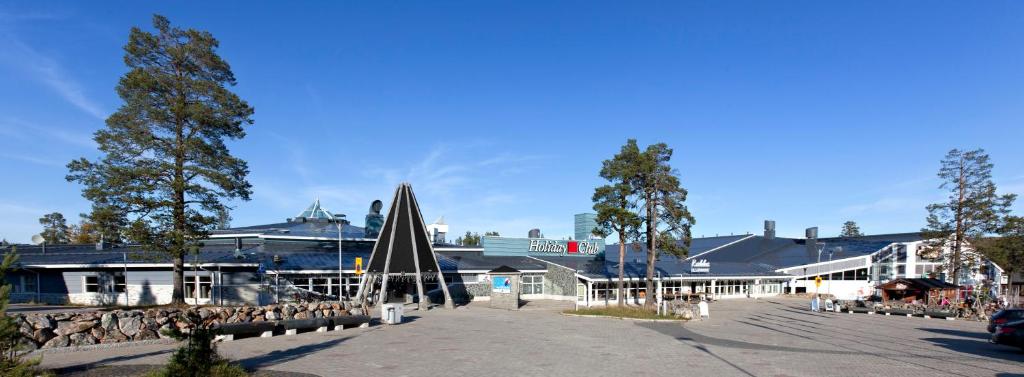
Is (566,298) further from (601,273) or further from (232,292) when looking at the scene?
(232,292)

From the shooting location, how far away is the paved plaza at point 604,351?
1611 cm

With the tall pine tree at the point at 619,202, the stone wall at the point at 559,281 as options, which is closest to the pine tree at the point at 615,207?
the tall pine tree at the point at 619,202

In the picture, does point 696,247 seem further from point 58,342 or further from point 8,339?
point 8,339

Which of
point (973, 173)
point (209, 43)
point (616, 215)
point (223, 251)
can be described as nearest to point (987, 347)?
point (616, 215)

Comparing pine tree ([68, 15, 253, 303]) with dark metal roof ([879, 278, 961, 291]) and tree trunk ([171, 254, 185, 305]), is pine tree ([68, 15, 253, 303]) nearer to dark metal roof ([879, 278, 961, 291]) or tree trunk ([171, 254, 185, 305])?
tree trunk ([171, 254, 185, 305])

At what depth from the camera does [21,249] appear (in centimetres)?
5547

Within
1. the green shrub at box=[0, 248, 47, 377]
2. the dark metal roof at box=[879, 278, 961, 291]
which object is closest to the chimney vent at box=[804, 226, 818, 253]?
the dark metal roof at box=[879, 278, 961, 291]

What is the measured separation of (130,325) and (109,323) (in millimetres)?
641

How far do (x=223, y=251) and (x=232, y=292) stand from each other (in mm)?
5977

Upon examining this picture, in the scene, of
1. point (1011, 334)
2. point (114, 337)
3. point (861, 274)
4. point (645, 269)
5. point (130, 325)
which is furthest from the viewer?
point (861, 274)

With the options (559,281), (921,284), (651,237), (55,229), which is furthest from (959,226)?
(55,229)

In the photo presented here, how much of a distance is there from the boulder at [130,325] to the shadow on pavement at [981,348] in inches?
1119

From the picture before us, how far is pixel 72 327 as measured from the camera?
60.9 feet

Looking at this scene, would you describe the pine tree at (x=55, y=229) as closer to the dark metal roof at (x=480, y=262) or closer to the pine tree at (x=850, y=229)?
the dark metal roof at (x=480, y=262)
